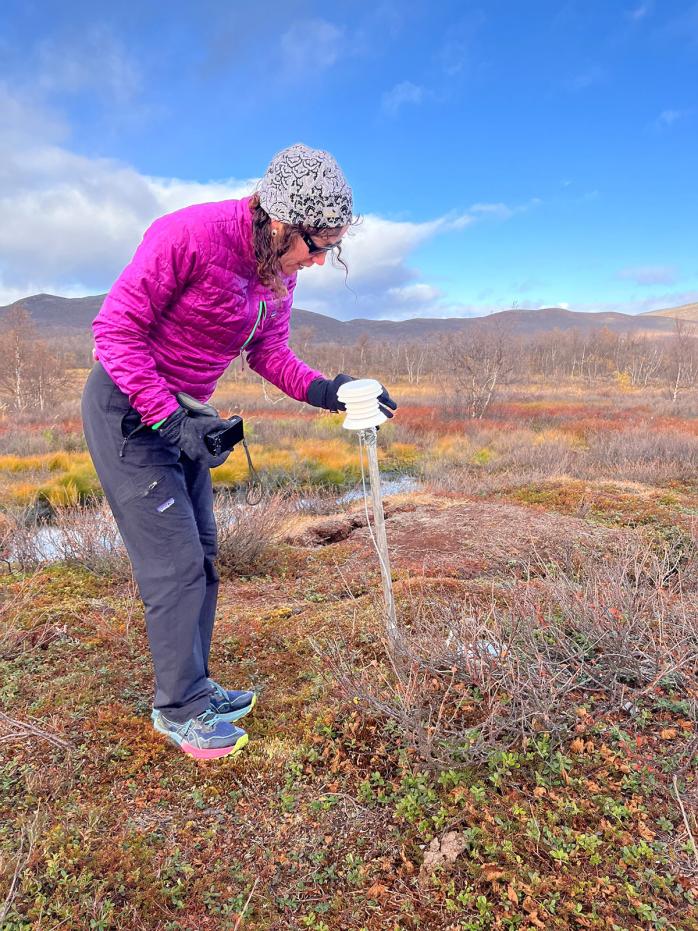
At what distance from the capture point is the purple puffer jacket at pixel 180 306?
172cm

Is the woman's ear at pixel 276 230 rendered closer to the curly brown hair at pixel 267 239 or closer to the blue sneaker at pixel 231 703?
the curly brown hair at pixel 267 239

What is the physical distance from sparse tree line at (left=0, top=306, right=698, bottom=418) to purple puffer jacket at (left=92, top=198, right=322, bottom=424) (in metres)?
21.1

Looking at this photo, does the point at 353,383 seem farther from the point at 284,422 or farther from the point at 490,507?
the point at 284,422

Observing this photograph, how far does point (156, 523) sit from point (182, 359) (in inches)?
23.3

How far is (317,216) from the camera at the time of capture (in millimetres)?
1724

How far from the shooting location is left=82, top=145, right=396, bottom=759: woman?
5.66 ft

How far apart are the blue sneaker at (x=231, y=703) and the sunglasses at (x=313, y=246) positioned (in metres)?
1.73

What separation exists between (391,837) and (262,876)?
0.40 metres

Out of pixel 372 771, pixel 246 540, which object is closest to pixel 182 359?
pixel 372 771

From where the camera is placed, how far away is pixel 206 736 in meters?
2.05

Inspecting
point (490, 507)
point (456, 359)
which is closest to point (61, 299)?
point (456, 359)

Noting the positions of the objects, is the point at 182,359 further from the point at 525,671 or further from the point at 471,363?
the point at 471,363

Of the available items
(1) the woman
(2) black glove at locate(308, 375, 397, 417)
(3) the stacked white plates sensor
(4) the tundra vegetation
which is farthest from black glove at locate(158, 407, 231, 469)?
(4) the tundra vegetation

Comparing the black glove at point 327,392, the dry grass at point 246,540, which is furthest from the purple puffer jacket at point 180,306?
the dry grass at point 246,540
